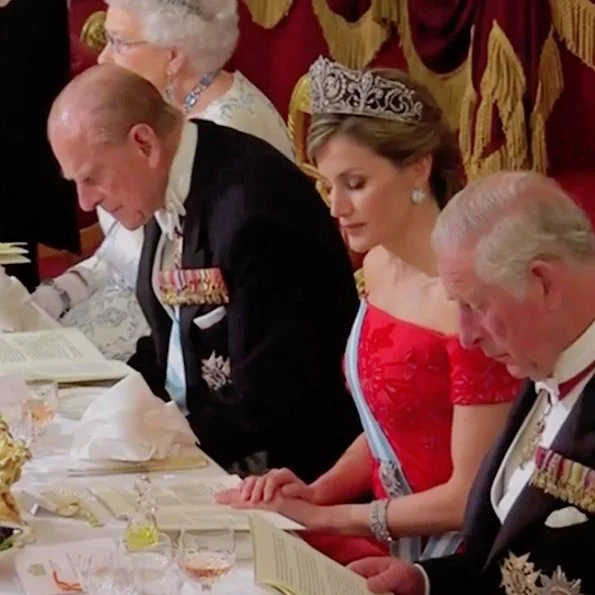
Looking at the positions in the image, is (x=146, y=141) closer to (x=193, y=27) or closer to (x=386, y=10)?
(x=193, y=27)

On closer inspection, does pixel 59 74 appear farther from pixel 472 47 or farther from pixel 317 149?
pixel 317 149

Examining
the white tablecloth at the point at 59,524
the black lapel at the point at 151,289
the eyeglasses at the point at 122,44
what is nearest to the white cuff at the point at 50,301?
the black lapel at the point at 151,289

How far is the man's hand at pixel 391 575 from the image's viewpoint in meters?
1.72

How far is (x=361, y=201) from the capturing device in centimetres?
210

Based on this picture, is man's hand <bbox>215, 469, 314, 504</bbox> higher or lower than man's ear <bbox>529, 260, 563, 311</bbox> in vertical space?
lower

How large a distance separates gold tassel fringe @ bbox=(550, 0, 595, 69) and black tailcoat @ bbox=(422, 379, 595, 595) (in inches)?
89.8

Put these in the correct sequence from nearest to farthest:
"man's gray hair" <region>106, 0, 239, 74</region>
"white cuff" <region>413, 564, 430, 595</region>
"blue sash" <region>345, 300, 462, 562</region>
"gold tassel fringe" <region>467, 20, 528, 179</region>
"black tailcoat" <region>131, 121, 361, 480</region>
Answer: "white cuff" <region>413, 564, 430, 595</region> → "blue sash" <region>345, 300, 462, 562</region> → "black tailcoat" <region>131, 121, 361, 480</region> → "man's gray hair" <region>106, 0, 239, 74</region> → "gold tassel fringe" <region>467, 20, 528, 179</region>

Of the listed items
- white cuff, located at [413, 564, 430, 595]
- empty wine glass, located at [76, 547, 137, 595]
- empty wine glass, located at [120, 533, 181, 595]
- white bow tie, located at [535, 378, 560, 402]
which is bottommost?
white cuff, located at [413, 564, 430, 595]

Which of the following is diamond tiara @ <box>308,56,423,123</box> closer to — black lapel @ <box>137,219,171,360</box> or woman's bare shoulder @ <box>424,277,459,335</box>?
woman's bare shoulder @ <box>424,277,459,335</box>

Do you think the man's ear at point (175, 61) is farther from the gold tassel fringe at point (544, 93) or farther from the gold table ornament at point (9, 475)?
the gold table ornament at point (9, 475)

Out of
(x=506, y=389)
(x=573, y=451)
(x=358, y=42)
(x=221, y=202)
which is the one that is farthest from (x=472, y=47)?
(x=573, y=451)

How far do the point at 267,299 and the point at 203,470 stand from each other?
42 cm

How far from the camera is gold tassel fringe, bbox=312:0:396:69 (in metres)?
4.62

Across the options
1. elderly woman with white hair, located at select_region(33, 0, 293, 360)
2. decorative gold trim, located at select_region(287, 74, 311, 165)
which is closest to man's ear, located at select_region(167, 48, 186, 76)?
elderly woman with white hair, located at select_region(33, 0, 293, 360)
